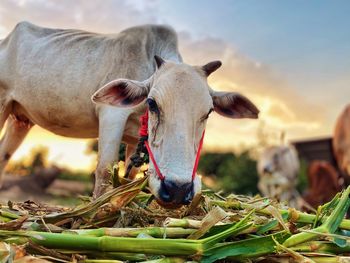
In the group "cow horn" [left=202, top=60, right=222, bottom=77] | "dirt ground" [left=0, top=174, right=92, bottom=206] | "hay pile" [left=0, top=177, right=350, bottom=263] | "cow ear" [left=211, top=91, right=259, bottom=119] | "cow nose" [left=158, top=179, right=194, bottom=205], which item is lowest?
"hay pile" [left=0, top=177, right=350, bottom=263]

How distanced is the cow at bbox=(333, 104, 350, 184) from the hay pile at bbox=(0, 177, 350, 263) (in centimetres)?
744

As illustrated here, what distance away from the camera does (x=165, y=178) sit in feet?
9.23

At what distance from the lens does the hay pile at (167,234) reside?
2076 millimetres

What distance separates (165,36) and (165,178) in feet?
7.26

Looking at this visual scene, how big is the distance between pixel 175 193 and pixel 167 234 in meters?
0.49

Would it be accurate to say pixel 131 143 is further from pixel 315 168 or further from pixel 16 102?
pixel 315 168

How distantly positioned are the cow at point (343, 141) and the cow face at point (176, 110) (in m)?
6.54

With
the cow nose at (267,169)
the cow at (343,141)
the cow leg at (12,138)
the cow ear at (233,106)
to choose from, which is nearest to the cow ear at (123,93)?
the cow ear at (233,106)

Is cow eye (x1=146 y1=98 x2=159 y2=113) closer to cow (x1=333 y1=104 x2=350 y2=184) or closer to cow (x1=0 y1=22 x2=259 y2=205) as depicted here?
cow (x1=0 y1=22 x2=259 y2=205)

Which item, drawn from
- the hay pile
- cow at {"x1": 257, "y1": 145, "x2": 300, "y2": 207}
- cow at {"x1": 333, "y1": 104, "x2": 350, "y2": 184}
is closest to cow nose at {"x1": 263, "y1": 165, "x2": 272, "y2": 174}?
cow at {"x1": 257, "y1": 145, "x2": 300, "y2": 207}

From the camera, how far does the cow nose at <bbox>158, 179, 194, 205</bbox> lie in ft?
8.99

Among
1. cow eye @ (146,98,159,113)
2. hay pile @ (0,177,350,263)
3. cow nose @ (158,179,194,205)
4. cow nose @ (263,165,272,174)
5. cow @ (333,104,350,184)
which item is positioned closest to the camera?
hay pile @ (0,177,350,263)

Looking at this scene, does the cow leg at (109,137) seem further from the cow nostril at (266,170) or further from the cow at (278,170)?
the cow nostril at (266,170)

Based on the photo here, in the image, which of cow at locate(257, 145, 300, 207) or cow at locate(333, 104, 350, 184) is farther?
cow at locate(257, 145, 300, 207)
